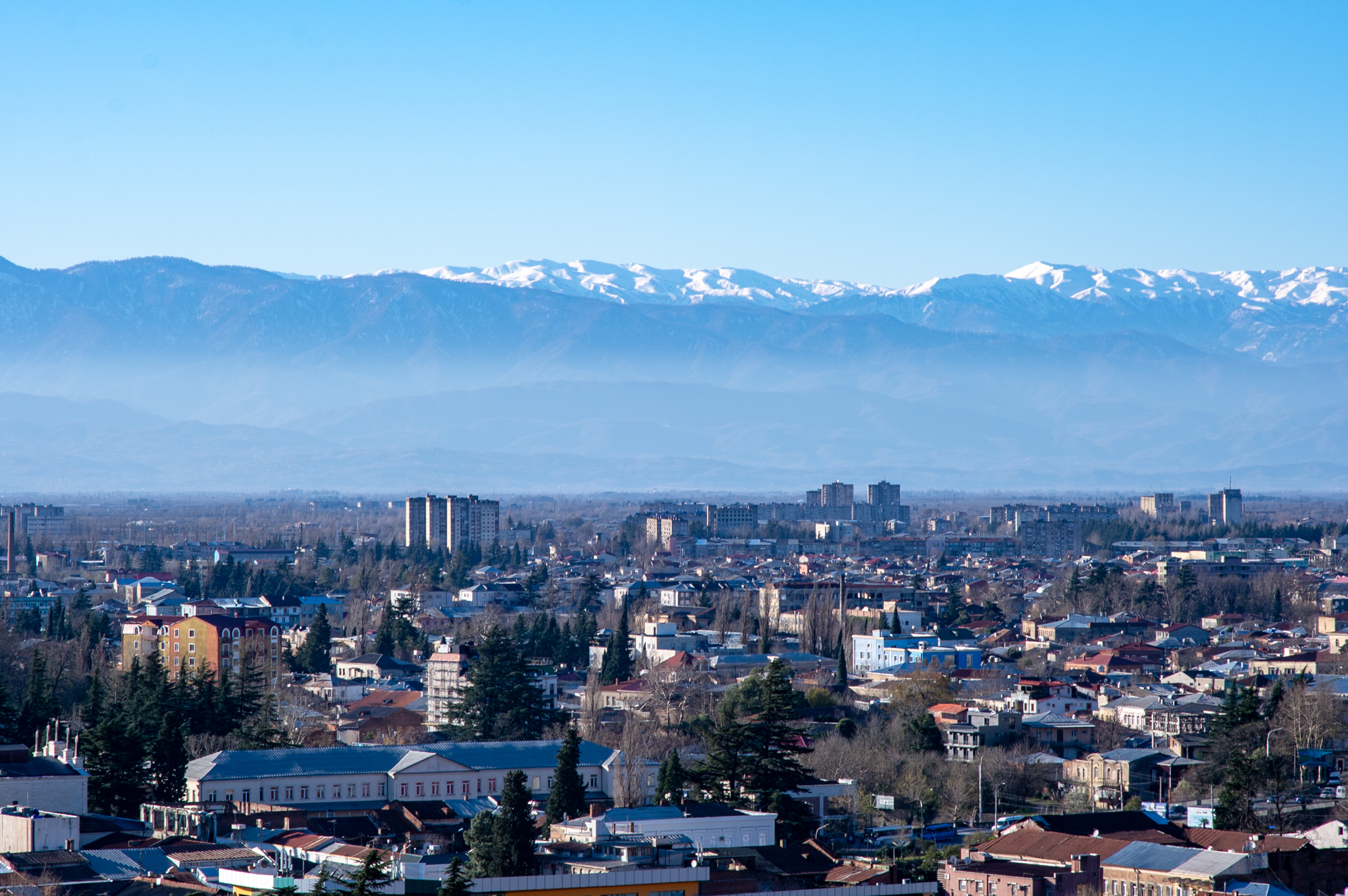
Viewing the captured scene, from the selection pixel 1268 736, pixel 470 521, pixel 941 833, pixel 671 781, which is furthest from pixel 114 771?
pixel 470 521

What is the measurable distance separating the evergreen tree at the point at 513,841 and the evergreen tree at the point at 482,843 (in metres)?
0.05

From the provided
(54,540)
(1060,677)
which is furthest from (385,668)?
(54,540)

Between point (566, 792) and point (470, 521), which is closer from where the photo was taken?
point (566, 792)

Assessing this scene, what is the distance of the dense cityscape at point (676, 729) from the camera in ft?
93.9

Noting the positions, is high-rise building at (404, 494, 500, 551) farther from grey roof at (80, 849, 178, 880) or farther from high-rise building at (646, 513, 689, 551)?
grey roof at (80, 849, 178, 880)

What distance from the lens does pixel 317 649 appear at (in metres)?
61.3

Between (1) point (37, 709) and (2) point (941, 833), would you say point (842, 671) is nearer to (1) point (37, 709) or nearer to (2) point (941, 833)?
(2) point (941, 833)

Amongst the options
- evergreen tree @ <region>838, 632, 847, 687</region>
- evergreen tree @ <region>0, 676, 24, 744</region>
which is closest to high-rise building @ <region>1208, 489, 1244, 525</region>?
evergreen tree @ <region>838, 632, 847, 687</region>

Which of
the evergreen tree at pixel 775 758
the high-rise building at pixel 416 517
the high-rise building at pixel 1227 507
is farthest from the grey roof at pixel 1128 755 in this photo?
the high-rise building at pixel 1227 507

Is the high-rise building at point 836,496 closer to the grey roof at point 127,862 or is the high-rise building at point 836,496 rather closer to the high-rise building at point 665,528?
the high-rise building at point 665,528

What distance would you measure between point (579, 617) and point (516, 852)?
39.8 m

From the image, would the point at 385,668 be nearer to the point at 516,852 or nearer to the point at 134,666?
the point at 134,666

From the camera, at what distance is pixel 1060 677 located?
60.7 metres

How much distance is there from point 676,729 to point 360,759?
10364 millimetres
